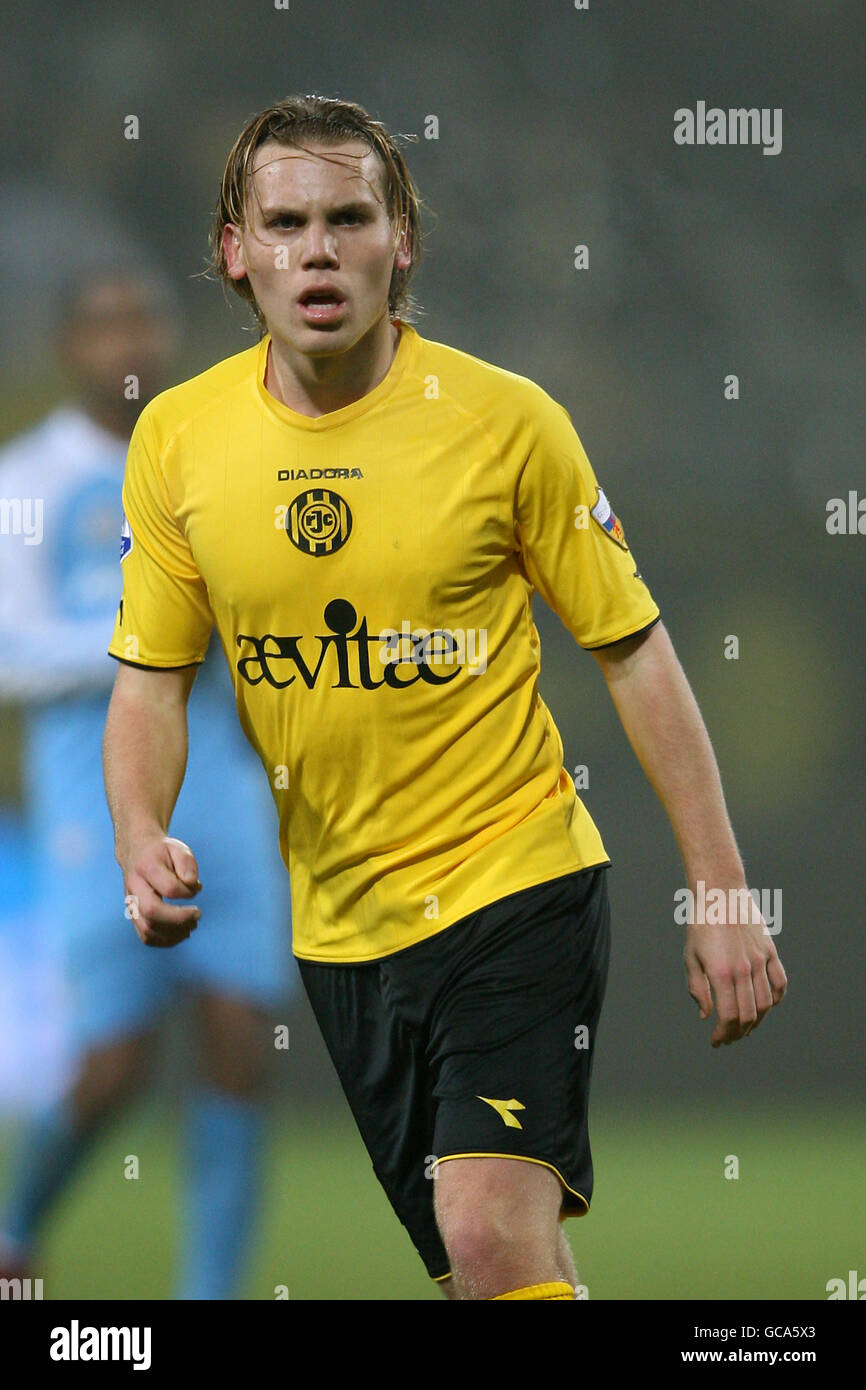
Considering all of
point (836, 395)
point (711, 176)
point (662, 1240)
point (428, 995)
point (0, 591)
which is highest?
point (711, 176)

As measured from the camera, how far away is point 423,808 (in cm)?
262

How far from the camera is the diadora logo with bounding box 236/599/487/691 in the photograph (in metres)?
2.60

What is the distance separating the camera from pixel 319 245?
2.57 meters

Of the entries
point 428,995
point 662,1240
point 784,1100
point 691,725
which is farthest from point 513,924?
point 784,1100

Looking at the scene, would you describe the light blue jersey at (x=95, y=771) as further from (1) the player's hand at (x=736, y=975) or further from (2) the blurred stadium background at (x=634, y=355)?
(1) the player's hand at (x=736, y=975)

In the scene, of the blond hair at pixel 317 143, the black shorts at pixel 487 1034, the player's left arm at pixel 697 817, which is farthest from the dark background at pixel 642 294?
the player's left arm at pixel 697 817

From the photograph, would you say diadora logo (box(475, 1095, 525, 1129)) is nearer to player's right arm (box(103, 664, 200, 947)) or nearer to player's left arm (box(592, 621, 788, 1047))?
player's left arm (box(592, 621, 788, 1047))

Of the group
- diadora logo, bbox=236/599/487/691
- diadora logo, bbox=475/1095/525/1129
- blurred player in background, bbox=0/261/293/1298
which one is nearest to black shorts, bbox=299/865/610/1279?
diadora logo, bbox=475/1095/525/1129

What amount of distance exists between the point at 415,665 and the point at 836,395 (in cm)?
240

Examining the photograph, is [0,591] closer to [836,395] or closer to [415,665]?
[415,665]

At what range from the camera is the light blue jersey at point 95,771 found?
389 cm

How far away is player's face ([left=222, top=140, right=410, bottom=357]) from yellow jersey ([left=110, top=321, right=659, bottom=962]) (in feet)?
0.42


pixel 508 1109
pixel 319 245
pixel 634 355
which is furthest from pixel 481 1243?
pixel 634 355

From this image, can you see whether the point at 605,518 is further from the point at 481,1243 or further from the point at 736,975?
the point at 481,1243
